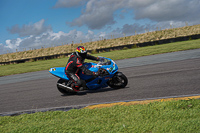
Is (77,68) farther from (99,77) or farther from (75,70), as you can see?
(99,77)

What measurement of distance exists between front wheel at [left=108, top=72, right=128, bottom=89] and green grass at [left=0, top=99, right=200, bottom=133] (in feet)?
9.09

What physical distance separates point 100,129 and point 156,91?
125 inches

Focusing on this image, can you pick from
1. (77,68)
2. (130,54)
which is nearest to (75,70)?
(77,68)

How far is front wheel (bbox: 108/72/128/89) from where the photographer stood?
7.93m

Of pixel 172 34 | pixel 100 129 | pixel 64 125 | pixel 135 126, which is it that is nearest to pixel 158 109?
pixel 135 126

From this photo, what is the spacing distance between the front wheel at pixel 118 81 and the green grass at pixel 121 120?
2.77 meters

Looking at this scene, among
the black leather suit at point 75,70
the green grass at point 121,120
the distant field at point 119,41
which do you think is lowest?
the green grass at point 121,120

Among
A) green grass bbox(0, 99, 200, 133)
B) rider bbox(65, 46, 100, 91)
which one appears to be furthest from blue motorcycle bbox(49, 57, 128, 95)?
green grass bbox(0, 99, 200, 133)

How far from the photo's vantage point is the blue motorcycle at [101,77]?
304 inches

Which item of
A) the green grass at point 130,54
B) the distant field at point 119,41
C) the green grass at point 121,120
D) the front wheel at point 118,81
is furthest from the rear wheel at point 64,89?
the distant field at point 119,41

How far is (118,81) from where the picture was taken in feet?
26.2

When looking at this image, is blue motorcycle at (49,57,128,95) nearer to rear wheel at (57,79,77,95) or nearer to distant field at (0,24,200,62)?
rear wheel at (57,79,77,95)

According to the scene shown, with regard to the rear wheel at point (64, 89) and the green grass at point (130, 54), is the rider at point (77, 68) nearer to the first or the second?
the rear wheel at point (64, 89)

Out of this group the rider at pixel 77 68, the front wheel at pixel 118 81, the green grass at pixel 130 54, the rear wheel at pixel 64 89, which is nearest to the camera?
the rider at pixel 77 68
